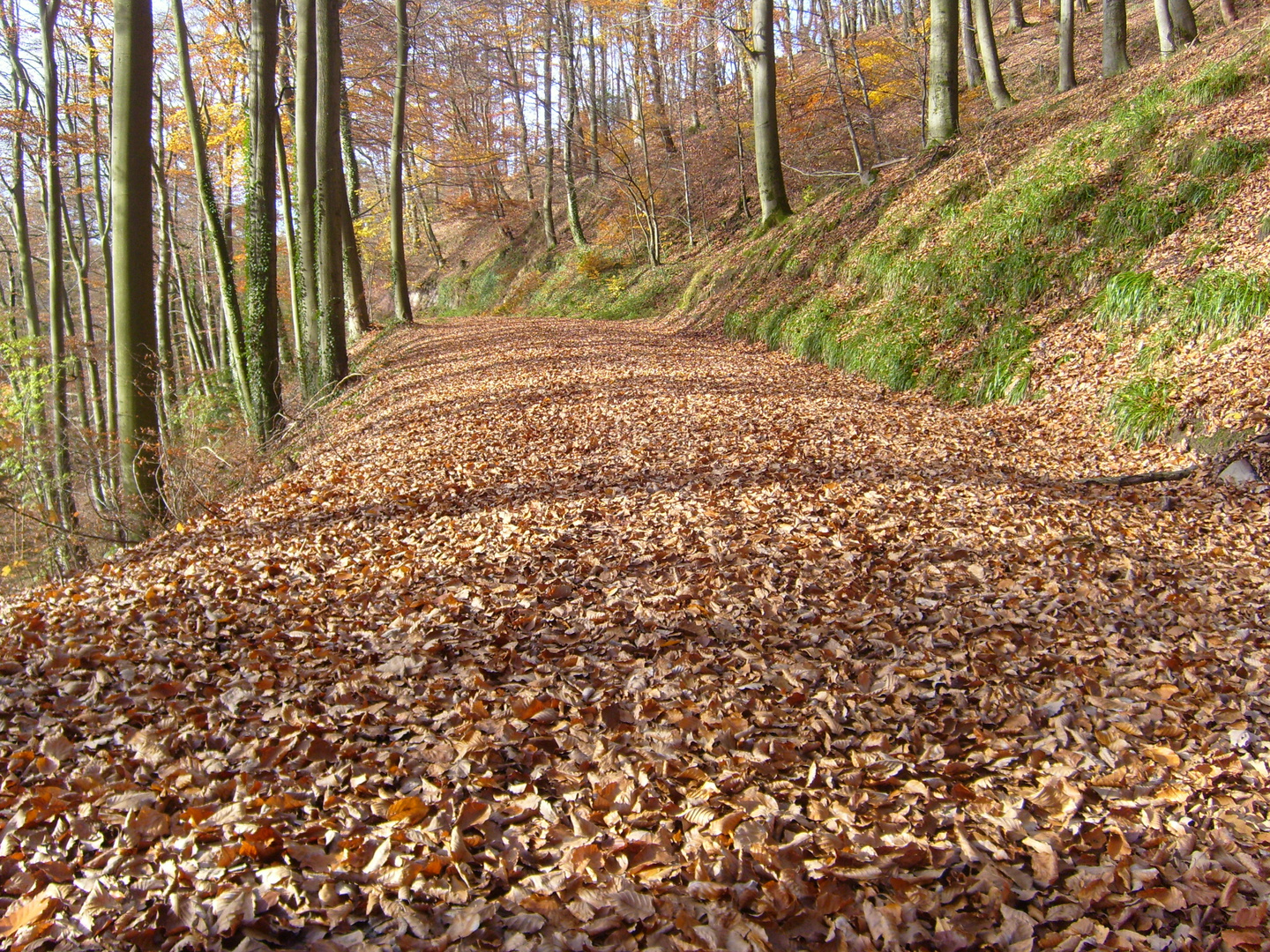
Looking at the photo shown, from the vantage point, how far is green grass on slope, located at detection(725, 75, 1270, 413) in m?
8.23

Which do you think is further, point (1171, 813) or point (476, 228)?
point (476, 228)

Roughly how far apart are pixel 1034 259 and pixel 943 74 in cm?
630

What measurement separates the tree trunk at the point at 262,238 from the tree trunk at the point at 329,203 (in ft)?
5.62

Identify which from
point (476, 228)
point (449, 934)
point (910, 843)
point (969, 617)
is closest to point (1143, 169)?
point (969, 617)

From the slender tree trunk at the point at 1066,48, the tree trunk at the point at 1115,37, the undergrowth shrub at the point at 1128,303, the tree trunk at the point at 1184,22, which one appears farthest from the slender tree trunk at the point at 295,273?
the tree trunk at the point at 1184,22

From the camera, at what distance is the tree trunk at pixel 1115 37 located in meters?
13.6

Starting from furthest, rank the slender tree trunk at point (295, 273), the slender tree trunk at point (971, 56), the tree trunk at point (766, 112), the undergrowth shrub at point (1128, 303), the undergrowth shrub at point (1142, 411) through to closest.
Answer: the slender tree trunk at point (971, 56) → the tree trunk at point (766, 112) → the slender tree trunk at point (295, 273) → the undergrowth shrub at point (1128, 303) → the undergrowth shrub at point (1142, 411)

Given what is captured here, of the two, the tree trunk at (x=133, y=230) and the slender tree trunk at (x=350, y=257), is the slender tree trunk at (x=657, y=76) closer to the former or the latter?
the slender tree trunk at (x=350, y=257)

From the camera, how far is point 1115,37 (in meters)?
13.6

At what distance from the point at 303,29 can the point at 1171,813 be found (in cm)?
1350

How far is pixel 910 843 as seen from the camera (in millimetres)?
2748

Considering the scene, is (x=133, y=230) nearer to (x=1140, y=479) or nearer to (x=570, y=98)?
(x=1140, y=479)

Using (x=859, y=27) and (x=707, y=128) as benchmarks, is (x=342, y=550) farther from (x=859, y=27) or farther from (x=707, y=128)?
(x=859, y=27)

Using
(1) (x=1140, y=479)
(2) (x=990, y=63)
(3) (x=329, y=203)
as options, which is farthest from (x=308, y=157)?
(2) (x=990, y=63)
